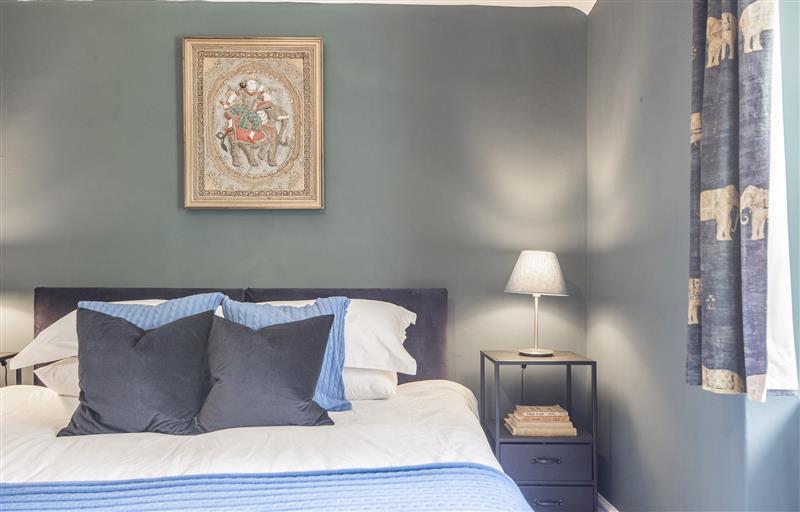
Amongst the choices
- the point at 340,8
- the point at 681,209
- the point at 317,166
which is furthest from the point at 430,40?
the point at 681,209

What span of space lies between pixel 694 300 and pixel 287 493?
4.20 ft

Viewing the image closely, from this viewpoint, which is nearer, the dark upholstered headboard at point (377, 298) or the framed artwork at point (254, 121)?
the dark upholstered headboard at point (377, 298)

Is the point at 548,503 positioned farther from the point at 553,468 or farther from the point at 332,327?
the point at 332,327

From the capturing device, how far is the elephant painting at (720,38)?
172cm

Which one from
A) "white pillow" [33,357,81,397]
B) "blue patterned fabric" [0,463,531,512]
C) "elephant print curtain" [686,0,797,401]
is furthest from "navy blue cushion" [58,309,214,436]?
"elephant print curtain" [686,0,797,401]

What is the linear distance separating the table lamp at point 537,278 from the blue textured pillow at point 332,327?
909 millimetres

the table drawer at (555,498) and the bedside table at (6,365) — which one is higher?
the bedside table at (6,365)

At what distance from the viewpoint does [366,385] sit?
2504 mm

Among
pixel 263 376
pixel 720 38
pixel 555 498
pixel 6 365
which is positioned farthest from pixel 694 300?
pixel 6 365

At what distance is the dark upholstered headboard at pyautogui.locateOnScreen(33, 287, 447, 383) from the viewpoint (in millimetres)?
2986

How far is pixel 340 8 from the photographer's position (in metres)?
3.17

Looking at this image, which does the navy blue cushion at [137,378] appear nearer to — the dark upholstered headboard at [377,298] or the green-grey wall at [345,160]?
the dark upholstered headboard at [377,298]

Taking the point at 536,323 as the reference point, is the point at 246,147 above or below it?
above

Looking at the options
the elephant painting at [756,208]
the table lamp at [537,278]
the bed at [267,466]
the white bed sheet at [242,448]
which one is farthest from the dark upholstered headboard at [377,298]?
the elephant painting at [756,208]
